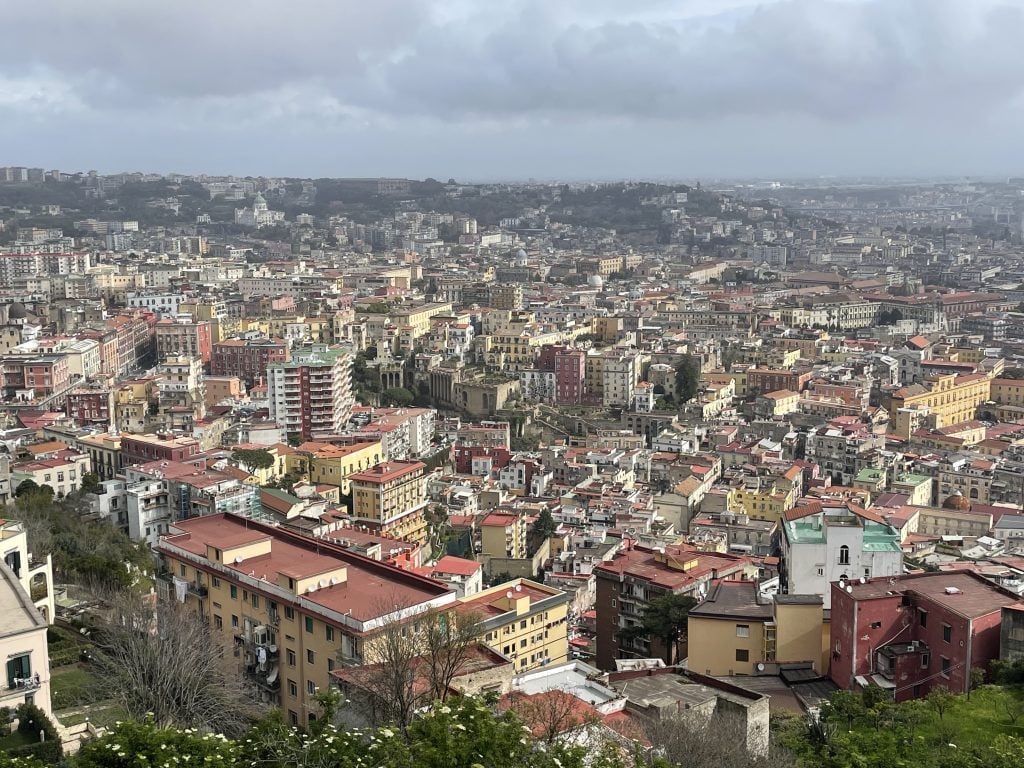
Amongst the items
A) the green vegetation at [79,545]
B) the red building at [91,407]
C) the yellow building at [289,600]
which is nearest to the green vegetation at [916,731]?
the yellow building at [289,600]

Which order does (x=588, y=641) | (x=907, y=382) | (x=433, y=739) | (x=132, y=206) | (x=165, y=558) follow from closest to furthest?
(x=433, y=739)
(x=165, y=558)
(x=588, y=641)
(x=907, y=382)
(x=132, y=206)

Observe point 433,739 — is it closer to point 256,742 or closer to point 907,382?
point 256,742

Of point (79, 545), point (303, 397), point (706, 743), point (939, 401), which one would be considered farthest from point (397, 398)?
point (706, 743)

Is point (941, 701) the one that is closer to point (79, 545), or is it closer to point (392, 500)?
point (79, 545)

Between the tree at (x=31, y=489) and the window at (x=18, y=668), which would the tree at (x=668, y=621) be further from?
the tree at (x=31, y=489)

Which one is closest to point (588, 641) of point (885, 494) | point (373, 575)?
point (373, 575)

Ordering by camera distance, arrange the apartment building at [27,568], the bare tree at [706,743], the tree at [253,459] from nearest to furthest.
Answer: the bare tree at [706,743] → the apartment building at [27,568] → the tree at [253,459]

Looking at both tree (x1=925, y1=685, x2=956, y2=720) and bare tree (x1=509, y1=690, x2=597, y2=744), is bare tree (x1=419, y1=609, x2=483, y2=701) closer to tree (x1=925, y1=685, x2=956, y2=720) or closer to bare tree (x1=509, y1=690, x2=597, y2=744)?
bare tree (x1=509, y1=690, x2=597, y2=744)
